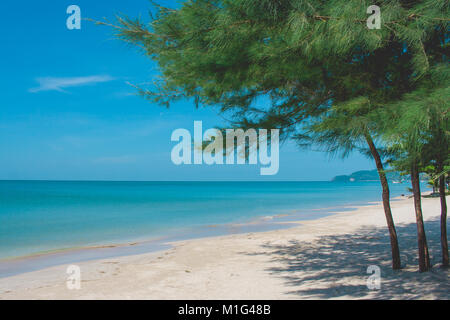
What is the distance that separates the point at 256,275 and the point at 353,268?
1589 millimetres

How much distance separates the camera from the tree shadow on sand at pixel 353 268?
174 inches

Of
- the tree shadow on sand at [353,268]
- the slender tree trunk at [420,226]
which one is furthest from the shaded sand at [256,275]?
the slender tree trunk at [420,226]

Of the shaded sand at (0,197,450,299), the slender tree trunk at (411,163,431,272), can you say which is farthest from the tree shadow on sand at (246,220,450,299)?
the slender tree trunk at (411,163,431,272)

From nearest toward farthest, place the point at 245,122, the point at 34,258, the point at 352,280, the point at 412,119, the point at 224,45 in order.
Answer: the point at 412,119 → the point at 224,45 → the point at 245,122 → the point at 352,280 → the point at 34,258

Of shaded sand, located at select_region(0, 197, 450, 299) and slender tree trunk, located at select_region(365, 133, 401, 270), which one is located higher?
slender tree trunk, located at select_region(365, 133, 401, 270)

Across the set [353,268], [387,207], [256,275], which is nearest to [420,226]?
[387,207]

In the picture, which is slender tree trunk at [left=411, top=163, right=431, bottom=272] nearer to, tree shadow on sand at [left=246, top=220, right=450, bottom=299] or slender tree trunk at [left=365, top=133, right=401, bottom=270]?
tree shadow on sand at [left=246, top=220, right=450, bottom=299]

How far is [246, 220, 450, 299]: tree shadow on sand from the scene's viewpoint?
442 cm

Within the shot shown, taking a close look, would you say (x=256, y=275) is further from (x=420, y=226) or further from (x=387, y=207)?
(x=420, y=226)

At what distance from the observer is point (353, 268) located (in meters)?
5.70
